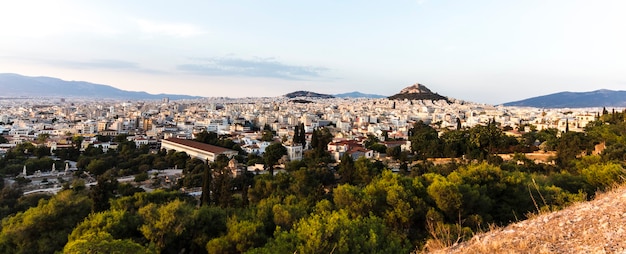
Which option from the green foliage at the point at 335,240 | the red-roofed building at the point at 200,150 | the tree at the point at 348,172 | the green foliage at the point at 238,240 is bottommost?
the red-roofed building at the point at 200,150

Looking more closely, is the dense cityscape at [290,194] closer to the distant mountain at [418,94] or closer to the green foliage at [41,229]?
the green foliage at [41,229]

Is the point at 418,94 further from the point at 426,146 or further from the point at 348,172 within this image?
the point at 348,172

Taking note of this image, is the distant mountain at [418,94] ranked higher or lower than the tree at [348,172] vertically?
higher

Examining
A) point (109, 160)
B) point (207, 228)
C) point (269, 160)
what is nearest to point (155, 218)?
point (207, 228)

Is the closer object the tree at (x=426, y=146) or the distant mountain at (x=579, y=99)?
the tree at (x=426, y=146)

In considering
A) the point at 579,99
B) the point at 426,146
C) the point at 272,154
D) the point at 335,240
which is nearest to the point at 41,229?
the point at 335,240

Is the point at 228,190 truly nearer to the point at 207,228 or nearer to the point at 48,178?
the point at 207,228

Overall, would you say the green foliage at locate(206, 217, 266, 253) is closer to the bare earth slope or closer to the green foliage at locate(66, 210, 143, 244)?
the green foliage at locate(66, 210, 143, 244)

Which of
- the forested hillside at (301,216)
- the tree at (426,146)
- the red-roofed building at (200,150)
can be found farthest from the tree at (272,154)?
the tree at (426,146)
